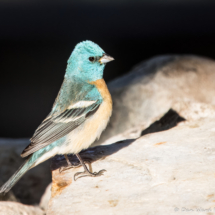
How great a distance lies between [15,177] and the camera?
307 centimetres

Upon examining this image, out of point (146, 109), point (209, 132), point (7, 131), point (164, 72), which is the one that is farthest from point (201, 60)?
point (7, 131)

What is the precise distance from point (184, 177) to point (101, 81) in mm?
1326

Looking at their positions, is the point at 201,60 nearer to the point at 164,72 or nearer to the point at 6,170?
the point at 164,72

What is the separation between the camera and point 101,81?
355 centimetres

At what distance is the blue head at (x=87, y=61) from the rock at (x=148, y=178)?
30.6 inches

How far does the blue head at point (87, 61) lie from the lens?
347cm

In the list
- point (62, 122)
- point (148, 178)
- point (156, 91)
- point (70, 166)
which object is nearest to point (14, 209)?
point (70, 166)

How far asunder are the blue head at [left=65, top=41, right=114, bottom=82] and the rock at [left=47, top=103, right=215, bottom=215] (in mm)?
778

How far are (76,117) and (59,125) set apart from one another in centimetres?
18

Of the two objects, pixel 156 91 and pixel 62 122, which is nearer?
pixel 62 122

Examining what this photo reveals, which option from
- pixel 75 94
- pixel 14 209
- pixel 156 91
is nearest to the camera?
pixel 14 209

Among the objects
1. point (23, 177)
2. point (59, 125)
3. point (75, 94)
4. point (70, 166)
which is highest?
point (75, 94)

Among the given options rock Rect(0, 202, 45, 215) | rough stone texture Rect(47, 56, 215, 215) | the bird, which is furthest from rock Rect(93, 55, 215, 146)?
rock Rect(0, 202, 45, 215)

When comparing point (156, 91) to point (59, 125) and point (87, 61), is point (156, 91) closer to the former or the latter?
point (87, 61)
